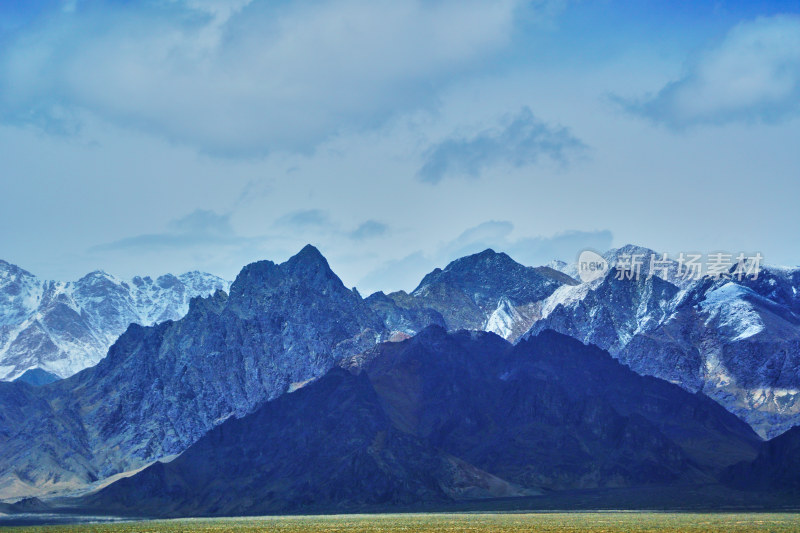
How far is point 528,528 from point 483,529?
8393 mm

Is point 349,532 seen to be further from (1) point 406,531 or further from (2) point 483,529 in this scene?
(2) point 483,529

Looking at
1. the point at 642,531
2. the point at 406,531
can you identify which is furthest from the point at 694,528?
the point at 406,531

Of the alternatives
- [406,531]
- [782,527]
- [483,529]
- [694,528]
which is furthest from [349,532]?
[782,527]

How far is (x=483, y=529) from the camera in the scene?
640 feet

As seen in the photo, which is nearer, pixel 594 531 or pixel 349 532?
pixel 594 531

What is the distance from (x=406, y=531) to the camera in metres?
197

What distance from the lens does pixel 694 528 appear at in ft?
627

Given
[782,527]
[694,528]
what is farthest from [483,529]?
[782,527]

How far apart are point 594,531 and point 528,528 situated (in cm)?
1544

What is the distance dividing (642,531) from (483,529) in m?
27.5

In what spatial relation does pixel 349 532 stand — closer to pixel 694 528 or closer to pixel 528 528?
pixel 528 528

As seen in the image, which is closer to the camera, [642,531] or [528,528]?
[642,531]

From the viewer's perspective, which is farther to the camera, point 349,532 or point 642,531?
point 349,532

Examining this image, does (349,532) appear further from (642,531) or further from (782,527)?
(782,527)
